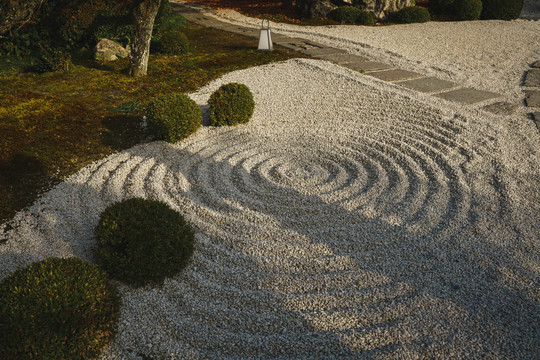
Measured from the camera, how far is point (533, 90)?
10461mm

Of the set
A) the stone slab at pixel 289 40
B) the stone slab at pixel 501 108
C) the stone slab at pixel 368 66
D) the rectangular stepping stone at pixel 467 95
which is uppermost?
the stone slab at pixel 289 40

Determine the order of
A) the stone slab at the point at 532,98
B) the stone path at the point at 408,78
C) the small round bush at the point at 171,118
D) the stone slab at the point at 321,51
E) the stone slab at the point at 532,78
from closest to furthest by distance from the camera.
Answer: the small round bush at the point at 171,118, the stone slab at the point at 532,98, the stone path at the point at 408,78, the stone slab at the point at 532,78, the stone slab at the point at 321,51

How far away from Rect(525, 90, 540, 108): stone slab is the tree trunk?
9.07 m

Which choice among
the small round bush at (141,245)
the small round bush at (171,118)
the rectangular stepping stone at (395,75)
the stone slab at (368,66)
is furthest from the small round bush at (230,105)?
the stone slab at (368,66)

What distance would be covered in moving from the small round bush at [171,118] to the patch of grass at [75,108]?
0.55 meters

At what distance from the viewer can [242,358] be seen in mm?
3852

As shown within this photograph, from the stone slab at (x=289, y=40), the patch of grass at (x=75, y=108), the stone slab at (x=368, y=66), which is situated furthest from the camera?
the stone slab at (x=289, y=40)

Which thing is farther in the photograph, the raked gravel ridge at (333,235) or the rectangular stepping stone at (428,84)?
the rectangular stepping stone at (428,84)

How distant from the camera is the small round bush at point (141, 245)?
4484 millimetres

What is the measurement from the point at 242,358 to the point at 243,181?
327 centimetres

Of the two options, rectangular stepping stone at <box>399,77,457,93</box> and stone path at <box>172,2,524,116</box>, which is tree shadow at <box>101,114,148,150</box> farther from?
rectangular stepping stone at <box>399,77,457,93</box>

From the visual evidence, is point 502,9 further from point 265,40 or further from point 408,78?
point 265,40

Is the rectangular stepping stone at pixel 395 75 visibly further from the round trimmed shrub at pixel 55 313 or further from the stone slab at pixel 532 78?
the round trimmed shrub at pixel 55 313

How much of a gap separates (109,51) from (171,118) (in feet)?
18.4
